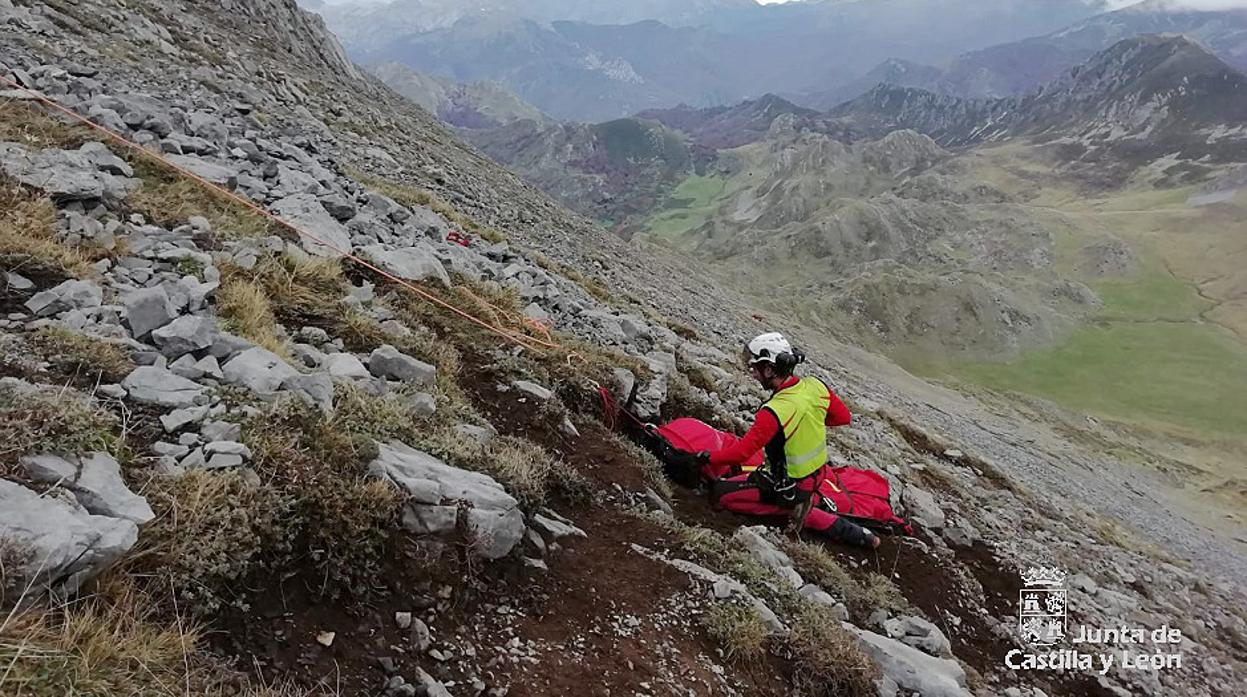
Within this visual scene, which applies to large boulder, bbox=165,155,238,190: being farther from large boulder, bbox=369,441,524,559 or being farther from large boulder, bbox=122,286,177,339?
large boulder, bbox=369,441,524,559

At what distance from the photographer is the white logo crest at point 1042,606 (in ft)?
28.4

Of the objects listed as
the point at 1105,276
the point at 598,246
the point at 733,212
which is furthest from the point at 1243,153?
the point at 598,246

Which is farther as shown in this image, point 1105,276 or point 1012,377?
point 1105,276

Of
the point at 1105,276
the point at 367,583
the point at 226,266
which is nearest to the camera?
the point at 367,583

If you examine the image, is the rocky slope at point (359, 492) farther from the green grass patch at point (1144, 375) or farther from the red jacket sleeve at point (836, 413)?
the green grass patch at point (1144, 375)

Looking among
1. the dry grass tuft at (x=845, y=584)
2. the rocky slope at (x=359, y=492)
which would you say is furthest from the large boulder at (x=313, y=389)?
the dry grass tuft at (x=845, y=584)

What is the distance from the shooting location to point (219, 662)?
11.0ft

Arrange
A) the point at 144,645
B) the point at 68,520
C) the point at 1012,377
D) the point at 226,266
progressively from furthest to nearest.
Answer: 1. the point at 1012,377
2. the point at 226,266
3. the point at 68,520
4. the point at 144,645

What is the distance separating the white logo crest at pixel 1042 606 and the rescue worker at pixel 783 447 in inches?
132

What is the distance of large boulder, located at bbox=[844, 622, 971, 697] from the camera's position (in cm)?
573

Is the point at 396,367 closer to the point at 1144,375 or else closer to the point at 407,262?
the point at 407,262

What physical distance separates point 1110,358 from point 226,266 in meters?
88.2

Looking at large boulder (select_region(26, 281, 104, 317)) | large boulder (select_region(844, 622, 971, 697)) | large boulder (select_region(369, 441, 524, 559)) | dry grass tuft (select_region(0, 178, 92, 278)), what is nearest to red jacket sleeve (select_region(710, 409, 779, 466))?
large boulder (select_region(844, 622, 971, 697))

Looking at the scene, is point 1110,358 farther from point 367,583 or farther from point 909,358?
point 367,583
